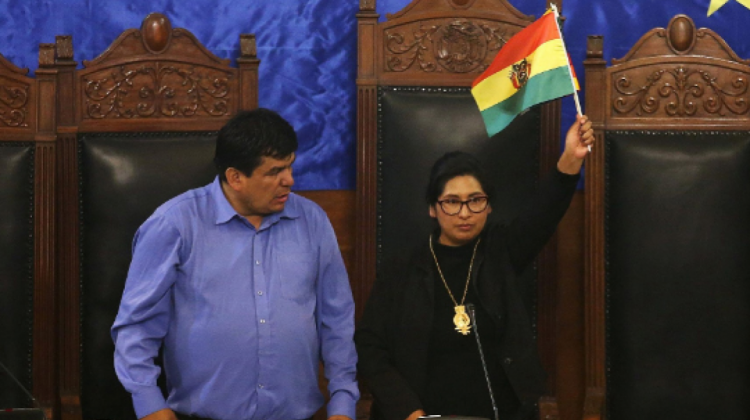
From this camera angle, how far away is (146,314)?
2.01 meters

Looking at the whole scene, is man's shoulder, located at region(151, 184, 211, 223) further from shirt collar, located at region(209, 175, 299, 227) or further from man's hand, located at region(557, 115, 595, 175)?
man's hand, located at region(557, 115, 595, 175)

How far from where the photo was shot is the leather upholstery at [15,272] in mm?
2572

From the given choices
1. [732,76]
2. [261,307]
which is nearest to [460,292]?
[261,307]

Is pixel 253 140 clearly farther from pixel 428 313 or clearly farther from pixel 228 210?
pixel 428 313

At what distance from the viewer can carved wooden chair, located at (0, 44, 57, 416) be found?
258cm

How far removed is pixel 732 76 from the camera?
2678mm

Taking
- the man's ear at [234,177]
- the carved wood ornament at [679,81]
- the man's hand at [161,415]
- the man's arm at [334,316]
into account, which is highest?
the carved wood ornament at [679,81]

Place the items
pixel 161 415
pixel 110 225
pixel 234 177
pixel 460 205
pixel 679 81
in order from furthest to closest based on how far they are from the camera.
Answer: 1. pixel 679 81
2. pixel 110 225
3. pixel 460 205
4. pixel 234 177
5. pixel 161 415

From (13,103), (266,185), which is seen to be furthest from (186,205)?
(13,103)

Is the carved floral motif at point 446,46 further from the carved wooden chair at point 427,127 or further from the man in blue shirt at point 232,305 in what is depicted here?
the man in blue shirt at point 232,305

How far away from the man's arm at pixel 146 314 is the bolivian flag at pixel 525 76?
89 cm

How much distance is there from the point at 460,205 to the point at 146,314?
0.78m

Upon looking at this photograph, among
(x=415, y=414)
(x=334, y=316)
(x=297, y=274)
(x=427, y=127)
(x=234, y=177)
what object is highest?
(x=427, y=127)

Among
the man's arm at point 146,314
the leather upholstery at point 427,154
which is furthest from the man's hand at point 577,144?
the man's arm at point 146,314
